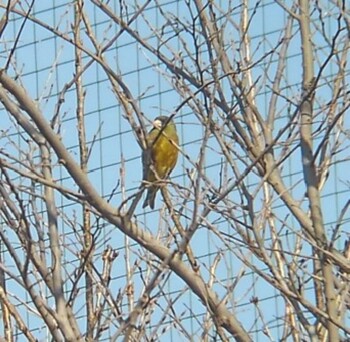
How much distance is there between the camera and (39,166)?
297 cm

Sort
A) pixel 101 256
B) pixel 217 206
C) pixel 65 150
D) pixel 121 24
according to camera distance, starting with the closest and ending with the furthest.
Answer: pixel 65 150 < pixel 217 206 < pixel 121 24 < pixel 101 256

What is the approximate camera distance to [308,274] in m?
2.92

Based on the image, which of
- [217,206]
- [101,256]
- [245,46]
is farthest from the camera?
[101,256]

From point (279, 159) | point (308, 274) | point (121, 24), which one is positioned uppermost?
point (121, 24)

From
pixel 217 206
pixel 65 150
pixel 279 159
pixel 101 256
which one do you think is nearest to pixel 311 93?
pixel 279 159

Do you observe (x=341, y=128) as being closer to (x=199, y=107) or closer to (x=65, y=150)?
(x=199, y=107)

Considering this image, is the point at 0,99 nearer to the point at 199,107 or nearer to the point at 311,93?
the point at 199,107

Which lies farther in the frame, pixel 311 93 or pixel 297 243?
pixel 297 243

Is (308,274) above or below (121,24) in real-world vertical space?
below

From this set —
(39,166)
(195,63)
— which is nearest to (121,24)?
(195,63)

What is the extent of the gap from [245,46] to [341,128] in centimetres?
46

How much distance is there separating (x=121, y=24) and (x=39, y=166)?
446 mm

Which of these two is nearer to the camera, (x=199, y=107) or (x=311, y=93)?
(x=311, y=93)

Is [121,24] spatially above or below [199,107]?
above
